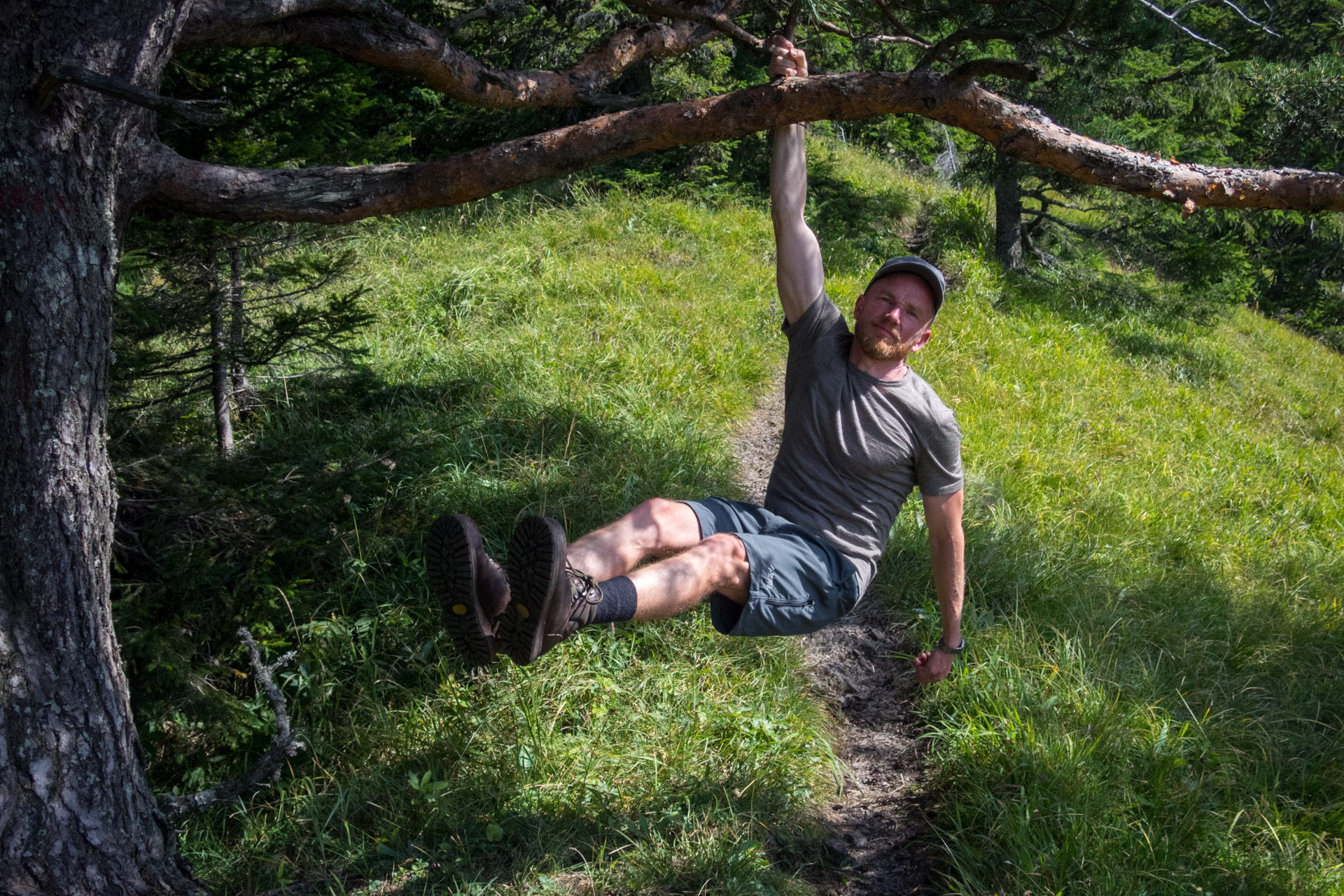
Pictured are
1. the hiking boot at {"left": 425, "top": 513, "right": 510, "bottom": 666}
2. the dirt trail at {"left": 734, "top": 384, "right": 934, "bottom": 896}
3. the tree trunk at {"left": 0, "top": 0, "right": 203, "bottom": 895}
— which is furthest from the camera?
the dirt trail at {"left": 734, "top": 384, "right": 934, "bottom": 896}

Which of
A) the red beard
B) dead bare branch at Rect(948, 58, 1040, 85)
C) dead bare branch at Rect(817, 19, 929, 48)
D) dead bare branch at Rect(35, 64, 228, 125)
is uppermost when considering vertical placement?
dead bare branch at Rect(817, 19, 929, 48)

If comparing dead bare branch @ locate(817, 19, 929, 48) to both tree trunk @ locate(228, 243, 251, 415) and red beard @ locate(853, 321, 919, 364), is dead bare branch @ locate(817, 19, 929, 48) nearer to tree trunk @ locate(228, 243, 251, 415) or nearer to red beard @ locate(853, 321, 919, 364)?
red beard @ locate(853, 321, 919, 364)

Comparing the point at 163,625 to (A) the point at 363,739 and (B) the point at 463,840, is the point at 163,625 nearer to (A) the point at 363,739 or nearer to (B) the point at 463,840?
(A) the point at 363,739

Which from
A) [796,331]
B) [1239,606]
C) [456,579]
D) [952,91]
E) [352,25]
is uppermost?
[352,25]

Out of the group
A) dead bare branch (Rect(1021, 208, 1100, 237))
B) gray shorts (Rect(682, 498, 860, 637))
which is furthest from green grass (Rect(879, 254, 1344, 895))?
dead bare branch (Rect(1021, 208, 1100, 237))

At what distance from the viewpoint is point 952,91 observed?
3119mm

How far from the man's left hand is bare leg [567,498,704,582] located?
45.6 inches

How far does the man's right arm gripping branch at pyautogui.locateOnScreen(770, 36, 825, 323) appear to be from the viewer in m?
3.33

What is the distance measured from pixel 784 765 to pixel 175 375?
3.31m

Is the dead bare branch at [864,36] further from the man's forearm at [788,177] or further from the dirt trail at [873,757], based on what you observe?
the dirt trail at [873,757]

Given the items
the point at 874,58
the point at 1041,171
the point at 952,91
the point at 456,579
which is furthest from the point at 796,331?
the point at 874,58

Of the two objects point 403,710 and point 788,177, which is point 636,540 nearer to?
point 403,710

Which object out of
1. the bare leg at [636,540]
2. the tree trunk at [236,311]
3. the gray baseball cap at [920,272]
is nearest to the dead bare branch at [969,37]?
the gray baseball cap at [920,272]

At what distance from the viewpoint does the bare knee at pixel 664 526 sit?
2971 mm
